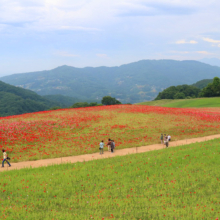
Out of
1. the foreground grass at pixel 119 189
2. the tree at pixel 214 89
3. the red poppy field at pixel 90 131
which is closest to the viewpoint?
Result: the foreground grass at pixel 119 189

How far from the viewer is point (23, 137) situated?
96.1ft

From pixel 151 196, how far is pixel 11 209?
7607 mm

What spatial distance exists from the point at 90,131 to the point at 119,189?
Answer: 1996cm

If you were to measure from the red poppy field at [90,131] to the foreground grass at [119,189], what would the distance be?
25.4ft

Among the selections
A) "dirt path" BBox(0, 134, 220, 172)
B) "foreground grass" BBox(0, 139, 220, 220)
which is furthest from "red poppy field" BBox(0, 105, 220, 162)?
"foreground grass" BBox(0, 139, 220, 220)

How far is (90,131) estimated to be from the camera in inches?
1316

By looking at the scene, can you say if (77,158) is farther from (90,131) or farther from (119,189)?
(90,131)

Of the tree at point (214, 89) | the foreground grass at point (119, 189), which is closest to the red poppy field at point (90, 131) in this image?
the foreground grass at point (119, 189)

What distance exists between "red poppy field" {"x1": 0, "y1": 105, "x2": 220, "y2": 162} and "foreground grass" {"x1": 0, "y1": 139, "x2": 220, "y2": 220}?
7731 millimetres

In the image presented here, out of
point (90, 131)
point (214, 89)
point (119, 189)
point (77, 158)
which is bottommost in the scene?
point (119, 189)

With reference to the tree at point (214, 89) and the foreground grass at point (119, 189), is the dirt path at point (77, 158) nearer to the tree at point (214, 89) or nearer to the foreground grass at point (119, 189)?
the foreground grass at point (119, 189)

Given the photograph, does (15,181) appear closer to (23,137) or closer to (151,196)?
(151,196)

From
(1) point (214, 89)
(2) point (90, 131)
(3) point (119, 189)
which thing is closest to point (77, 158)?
(3) point (119, 189)

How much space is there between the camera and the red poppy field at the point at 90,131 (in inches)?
1024
